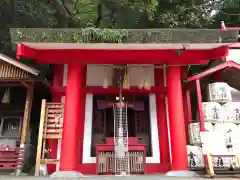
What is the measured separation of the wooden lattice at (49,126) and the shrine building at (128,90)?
0.48 meters

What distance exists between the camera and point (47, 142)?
8.03 m

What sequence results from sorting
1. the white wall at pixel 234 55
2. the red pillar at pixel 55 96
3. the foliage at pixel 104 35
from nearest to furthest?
the foliage at pixel 104 35, the red pillar at pixel 55 96, the white wall at pixel 234 55

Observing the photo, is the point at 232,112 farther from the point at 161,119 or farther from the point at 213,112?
the point at 161,119

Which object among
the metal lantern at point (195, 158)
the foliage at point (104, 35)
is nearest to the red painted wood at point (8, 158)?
the foliage at point (104, 35)

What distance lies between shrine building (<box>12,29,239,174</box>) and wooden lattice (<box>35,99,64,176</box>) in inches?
19.1

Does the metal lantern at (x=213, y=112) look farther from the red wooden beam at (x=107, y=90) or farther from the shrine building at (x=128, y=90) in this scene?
the red wooden beam at (x=107, y=90)

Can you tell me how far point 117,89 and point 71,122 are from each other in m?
Result: 2.08

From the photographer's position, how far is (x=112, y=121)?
834cm

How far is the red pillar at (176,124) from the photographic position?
21.9ft

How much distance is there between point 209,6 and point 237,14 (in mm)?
1633

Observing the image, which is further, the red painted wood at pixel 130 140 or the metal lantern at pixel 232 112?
the metal lantern at pixel 232 112

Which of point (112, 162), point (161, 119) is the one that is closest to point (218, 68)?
point (161, 119)

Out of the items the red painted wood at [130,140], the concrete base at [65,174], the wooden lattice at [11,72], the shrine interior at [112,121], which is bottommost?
the concrete base at [65,174]

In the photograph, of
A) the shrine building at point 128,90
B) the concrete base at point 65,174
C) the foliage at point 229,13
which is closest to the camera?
the concrete base at point 65,174
